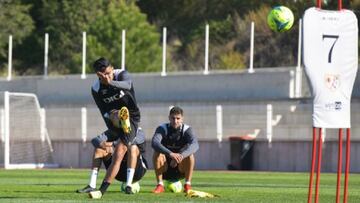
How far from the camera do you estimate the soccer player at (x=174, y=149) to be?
54.4 feet

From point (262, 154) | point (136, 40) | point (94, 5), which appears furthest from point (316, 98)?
point (94, 5)

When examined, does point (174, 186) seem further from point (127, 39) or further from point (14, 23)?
point (14, 23)

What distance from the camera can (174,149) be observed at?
16828mm

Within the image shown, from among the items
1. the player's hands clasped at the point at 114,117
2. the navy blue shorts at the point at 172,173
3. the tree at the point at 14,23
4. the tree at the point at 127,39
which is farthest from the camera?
the tree at the point at 14,23

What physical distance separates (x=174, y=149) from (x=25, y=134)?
2022 centimetres

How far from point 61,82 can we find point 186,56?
21508 millimetres

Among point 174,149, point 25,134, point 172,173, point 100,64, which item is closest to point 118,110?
Answer: point 100,64

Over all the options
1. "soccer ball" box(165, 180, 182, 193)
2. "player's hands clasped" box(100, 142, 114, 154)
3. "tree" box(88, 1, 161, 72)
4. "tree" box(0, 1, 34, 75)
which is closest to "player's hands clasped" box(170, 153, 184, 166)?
"soccer ball" box(165, 180, 182, 193)

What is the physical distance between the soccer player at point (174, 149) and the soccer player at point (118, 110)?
3.27ft

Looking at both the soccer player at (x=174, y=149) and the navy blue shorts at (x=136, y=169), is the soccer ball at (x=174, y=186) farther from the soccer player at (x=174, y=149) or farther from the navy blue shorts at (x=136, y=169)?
the navy blue shorts at (x=136, y=169)

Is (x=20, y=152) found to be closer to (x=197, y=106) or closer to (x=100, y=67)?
(x=197, y=106)

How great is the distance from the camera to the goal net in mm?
35219

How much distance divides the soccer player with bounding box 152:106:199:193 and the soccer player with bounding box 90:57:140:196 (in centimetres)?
100

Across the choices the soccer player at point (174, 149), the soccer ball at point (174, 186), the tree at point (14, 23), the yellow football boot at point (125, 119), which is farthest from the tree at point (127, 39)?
the yellow football boot at point (125, 119)
